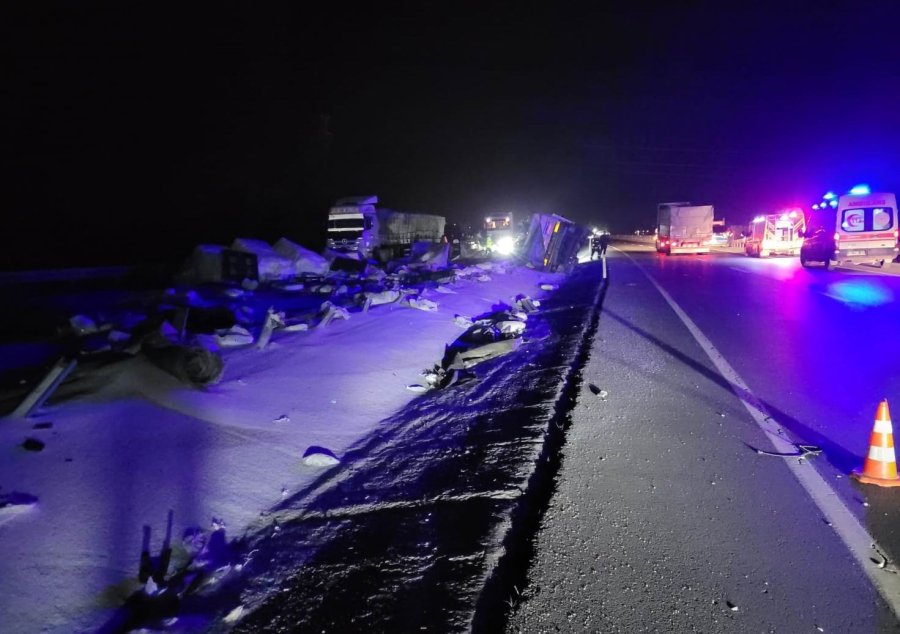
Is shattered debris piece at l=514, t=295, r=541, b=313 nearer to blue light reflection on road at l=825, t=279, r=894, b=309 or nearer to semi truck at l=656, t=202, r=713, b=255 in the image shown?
blue light reflection on road at l=825, t=279, r=894, b=309

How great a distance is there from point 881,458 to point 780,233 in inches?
1198

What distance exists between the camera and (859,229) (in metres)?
19.0

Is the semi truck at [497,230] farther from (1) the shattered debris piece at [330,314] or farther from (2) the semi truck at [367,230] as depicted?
(1) the shattered debris piece at [330,314]

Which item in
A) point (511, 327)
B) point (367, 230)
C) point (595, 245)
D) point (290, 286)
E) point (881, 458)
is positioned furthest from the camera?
point (595, 245)

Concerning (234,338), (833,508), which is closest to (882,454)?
(833,508)

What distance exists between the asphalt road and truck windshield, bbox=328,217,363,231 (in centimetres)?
1800

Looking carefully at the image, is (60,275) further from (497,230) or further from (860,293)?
(860,293)

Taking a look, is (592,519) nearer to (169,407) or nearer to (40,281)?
(169,407)

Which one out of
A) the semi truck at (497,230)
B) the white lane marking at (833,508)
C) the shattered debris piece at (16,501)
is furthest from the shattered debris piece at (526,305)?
the semi truck at (497,230)

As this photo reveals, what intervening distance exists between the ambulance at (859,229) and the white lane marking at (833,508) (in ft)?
A: 55.0

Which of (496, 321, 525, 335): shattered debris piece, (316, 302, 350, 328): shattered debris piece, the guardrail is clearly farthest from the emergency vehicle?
the guardrail

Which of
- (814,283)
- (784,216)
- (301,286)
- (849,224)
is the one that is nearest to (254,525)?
(301,286)

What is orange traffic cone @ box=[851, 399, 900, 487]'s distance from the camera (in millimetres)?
4027

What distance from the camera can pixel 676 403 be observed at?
590 centimetres
